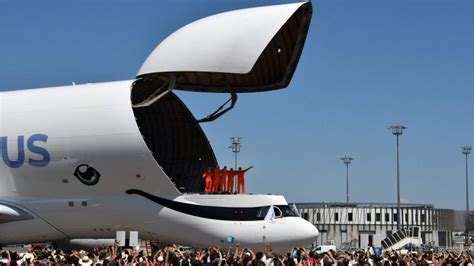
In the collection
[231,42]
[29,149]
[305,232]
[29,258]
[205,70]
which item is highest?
[231,42]

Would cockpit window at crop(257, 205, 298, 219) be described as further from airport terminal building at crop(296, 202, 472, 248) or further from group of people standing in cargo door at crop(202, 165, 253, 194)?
airport terminal building at crop(296, 202, 472, 248)

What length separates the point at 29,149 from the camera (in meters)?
37.1

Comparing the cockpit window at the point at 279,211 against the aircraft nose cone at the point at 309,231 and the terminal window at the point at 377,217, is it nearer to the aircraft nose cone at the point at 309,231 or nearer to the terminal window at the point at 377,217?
the aircraft nose cone at the point at 309,231

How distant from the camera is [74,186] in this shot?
3681 centimetres

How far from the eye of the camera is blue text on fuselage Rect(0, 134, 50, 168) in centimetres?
3669

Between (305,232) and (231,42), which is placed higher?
(231,42)

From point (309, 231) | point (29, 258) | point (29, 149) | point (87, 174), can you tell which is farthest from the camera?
point (29, 149)

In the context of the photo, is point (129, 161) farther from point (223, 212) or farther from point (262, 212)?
point (262, 212)

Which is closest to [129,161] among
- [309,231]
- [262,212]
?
[262,212]

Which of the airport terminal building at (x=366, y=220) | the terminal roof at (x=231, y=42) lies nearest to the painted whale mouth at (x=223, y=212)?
the terminal roof at (x=231, y=42)

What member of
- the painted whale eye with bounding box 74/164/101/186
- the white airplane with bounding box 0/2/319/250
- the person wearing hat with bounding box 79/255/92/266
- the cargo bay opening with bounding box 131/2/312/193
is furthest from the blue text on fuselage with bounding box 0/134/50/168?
A: the person wearing hat with bounding box 79/255/92/266

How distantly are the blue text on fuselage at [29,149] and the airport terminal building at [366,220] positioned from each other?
51847 mm

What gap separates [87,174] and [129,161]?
96.3 inches

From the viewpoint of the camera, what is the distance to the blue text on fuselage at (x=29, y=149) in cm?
3669
